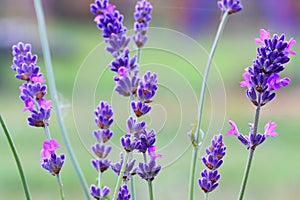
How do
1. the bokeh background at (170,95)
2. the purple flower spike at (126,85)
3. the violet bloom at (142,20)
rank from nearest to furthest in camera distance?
the purple flower spike at (126,85) → the violet bloom at (142,20) → the bokeh background at (170,95)

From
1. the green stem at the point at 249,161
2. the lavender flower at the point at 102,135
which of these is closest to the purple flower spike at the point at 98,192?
the lavender flower at the point at 102,135

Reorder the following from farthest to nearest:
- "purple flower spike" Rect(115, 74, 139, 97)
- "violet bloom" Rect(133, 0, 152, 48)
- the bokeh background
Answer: the bokeh background
"violet bloom" Rect(133, 0, 152, 48)
"purple flower spike" Rect(115, 74, 139, 97)

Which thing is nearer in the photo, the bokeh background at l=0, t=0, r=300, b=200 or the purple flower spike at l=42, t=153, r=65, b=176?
the purple flower spike at l=42, t=153, r=65, b=176

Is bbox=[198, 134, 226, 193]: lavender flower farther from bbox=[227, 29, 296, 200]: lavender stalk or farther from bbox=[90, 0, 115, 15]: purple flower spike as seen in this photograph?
bbox=[90, 0, 115, 15]: purple flower spike

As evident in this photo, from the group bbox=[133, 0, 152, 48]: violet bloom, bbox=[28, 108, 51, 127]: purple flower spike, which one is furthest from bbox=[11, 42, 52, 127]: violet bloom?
bbox=[133, 0, 152, 48]: violet bloom

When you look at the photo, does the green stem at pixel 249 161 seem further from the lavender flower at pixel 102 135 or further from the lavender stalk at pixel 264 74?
the lavender flower at pixel 102 135

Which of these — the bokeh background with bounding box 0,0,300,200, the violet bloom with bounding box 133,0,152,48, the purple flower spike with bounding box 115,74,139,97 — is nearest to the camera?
the purple flower spike with bounding box 115,74,139,97
